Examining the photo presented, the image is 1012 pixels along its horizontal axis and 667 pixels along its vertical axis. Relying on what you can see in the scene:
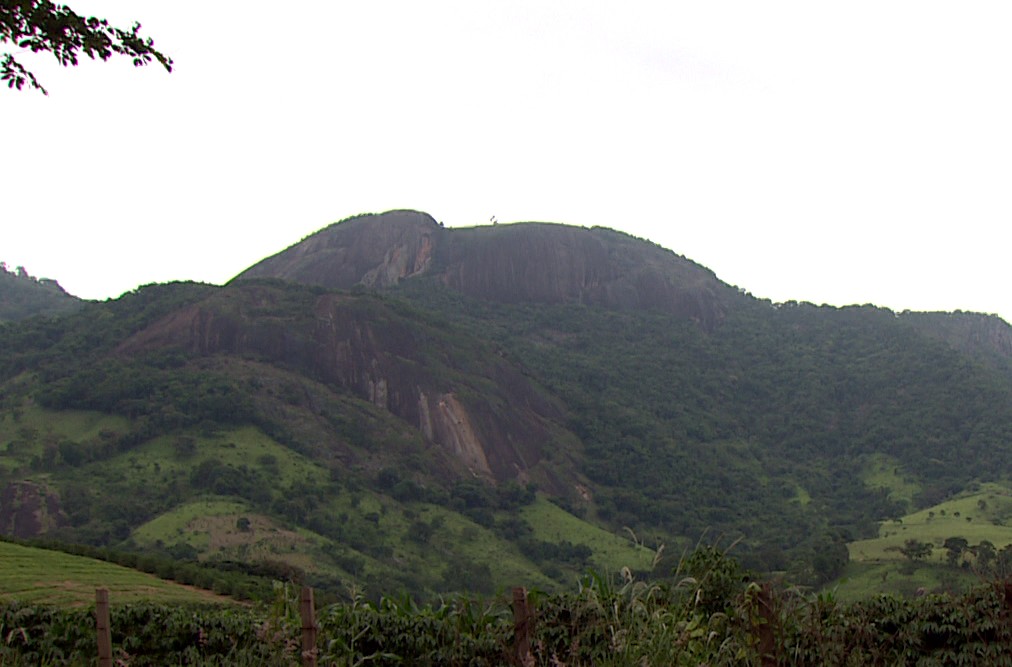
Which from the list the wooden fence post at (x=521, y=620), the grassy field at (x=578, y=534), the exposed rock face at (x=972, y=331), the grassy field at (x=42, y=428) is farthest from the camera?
the exposed rock face at (x=972, y=331)

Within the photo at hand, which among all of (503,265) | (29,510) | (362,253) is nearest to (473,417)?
(29,510)

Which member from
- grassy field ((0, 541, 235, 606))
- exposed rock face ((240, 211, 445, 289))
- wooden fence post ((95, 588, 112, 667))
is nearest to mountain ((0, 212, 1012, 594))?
exposed rock face ((240, 211, 445, 289))

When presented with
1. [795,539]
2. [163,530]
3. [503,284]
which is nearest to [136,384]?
[163,530]

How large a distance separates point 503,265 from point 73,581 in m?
147

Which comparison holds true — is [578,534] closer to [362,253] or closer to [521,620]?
[521,620]

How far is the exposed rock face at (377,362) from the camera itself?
101500mm

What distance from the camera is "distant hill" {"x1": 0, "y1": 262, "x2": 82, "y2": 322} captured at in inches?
5969

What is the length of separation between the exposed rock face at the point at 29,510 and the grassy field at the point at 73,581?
1587 inches

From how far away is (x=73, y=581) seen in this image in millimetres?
25391

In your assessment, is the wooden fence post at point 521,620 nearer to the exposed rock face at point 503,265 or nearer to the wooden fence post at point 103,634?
the wooden fence post at point 103,634

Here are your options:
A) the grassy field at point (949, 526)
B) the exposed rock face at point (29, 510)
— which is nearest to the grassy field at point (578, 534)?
the grassy field at point (949, 526)

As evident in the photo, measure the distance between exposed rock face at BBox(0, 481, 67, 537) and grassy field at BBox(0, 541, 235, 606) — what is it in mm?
40321

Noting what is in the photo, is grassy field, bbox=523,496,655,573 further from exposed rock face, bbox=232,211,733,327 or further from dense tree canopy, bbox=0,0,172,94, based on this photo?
exposed rock face, bbox=232,211,733,327

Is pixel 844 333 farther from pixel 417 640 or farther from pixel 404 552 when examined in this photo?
pixel 417 640
